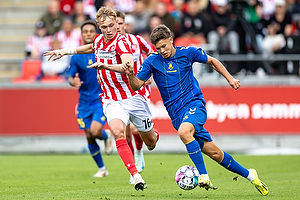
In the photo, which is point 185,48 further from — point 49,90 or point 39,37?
point 39,37

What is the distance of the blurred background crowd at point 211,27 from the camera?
1594 cm

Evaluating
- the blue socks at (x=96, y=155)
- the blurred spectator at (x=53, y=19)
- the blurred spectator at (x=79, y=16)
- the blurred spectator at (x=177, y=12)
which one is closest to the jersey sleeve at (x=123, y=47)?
the blue socks at (x=96, y=155)

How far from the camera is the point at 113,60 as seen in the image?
28.6 feet

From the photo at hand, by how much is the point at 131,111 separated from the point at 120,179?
1740 millimetres

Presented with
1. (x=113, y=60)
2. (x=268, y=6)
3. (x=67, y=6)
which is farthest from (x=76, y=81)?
(x=67, y=6)

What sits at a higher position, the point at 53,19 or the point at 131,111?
the point at 53,19

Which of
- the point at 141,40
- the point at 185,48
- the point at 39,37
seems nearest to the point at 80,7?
the point at 39,37

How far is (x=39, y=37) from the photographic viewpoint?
18531 millimetres

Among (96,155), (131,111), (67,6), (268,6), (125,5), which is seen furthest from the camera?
(67,6)

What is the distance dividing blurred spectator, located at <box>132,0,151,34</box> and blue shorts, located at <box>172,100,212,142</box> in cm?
954

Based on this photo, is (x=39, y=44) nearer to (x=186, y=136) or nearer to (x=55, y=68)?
(x=55, y=68)

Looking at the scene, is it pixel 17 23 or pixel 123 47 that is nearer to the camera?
pixel 123 47

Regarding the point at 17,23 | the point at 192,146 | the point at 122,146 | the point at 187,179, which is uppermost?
the point at 17,23

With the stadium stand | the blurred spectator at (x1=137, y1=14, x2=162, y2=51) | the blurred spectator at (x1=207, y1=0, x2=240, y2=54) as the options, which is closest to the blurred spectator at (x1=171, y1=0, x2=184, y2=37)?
the blurred spectator at (x1=137, y1=14, x2=162, y2=51)
